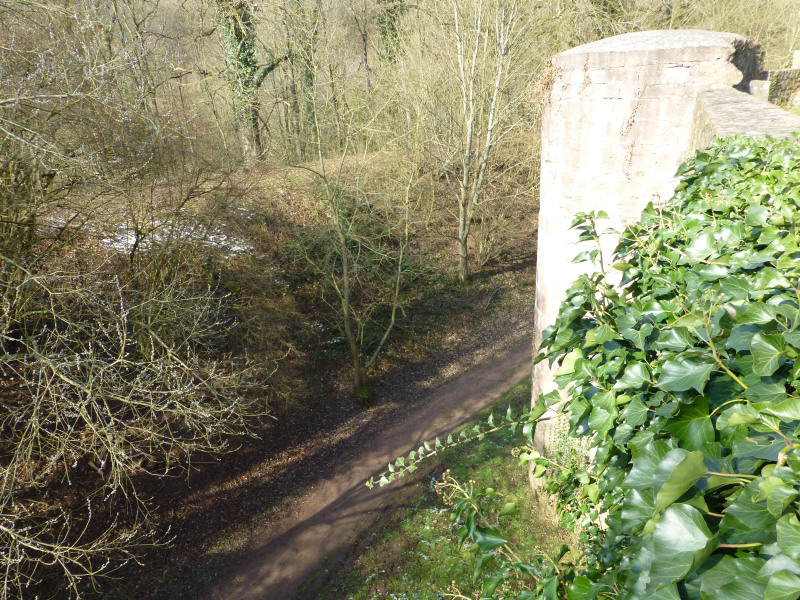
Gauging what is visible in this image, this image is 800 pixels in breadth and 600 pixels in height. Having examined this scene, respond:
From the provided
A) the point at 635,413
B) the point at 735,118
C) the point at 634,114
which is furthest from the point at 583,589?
the point at 634,114

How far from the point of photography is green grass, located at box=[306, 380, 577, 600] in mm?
7785

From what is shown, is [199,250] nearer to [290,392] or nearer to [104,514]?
[290,392]

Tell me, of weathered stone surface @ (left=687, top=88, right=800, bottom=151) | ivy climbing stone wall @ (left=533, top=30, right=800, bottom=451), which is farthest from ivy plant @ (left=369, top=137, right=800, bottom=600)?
ivy climbing stone wall @ (left=533, top=30, right=800, bottom=451)

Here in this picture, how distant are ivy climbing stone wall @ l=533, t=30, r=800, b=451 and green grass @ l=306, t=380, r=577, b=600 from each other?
429 cm

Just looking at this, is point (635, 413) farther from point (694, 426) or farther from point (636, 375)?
point (694, 426)

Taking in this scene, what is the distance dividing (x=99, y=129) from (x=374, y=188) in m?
10.6

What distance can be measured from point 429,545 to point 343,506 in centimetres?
207

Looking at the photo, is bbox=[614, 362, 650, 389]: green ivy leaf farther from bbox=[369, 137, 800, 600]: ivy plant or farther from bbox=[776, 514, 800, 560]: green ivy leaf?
bbox=[776, 514, 800, 560]: green ivy leaf

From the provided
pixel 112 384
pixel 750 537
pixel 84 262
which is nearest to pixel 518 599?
pixel 750 537

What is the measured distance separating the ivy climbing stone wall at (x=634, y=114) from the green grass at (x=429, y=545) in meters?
4.29

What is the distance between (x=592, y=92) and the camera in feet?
17.8

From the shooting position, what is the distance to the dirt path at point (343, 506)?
8.30 metres

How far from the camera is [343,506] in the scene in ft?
32.1

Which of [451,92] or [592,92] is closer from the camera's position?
[592,92]
